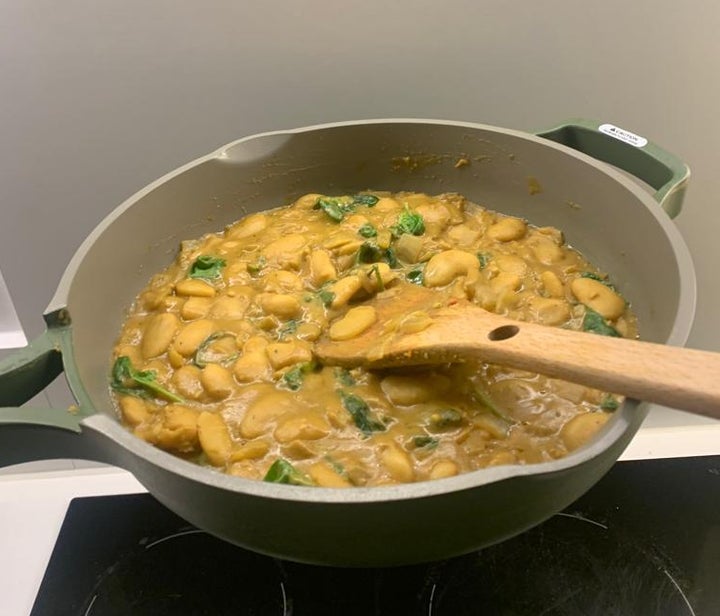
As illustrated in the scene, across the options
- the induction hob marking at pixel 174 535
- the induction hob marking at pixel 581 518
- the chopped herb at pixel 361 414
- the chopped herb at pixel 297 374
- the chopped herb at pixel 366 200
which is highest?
the chopped herb at pixel 366 200

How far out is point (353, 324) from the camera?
93 cm

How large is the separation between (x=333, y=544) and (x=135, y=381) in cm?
38

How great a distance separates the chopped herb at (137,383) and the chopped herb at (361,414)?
0.67ft

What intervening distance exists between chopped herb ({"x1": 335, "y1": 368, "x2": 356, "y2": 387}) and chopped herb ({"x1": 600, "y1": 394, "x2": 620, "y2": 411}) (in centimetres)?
29

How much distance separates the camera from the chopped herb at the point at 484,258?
1062 mm

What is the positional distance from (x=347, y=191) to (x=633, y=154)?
17.5 inches

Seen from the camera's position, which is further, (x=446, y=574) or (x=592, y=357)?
(x=446, y=574)

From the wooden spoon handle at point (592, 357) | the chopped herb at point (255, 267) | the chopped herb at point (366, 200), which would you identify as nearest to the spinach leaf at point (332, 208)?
the chopped herb at point (366, 200)

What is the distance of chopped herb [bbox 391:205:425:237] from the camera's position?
3.64 ft

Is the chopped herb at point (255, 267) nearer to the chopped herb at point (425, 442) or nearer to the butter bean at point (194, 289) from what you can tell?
the butter bean at point (194, 289)

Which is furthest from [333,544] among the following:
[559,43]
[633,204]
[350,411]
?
[559,43]

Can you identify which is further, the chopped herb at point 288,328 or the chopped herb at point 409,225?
the chopped herb at point 409,225

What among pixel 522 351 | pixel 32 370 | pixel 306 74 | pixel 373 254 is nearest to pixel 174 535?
pixel 32 370

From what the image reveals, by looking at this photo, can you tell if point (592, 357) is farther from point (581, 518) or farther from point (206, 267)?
point (206, 267)
